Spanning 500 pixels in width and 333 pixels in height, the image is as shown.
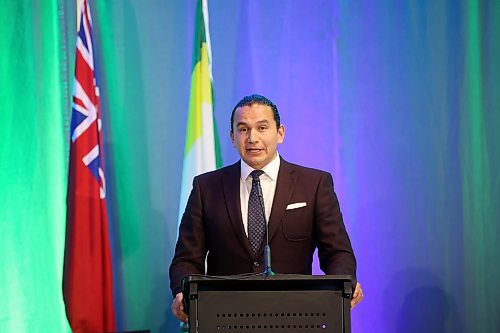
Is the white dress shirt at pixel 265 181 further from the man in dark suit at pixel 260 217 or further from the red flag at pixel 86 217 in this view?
the red flag at pixel 86 217

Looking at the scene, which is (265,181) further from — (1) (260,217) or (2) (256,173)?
(1) (260,217)

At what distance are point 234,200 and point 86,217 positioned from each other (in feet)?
3.82

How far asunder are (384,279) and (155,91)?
192 cm

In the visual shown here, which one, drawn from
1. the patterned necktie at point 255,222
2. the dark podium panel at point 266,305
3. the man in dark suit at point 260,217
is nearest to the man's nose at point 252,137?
the man in dark suit at point 260,217

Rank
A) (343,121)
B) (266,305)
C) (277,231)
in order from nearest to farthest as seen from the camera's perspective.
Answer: (266,305) → (277,231) → (343,121)

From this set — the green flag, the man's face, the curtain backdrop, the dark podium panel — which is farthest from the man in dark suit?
the curtain backdrop

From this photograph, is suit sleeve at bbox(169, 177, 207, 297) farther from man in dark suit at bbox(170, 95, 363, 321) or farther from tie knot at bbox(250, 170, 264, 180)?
tie knot at bbox(250, 170, 264, 180)

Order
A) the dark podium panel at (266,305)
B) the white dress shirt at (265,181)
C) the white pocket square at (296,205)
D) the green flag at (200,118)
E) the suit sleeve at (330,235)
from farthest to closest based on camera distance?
the green flag at (200,118)
the white dress shirt at (265,181)
the white pocket square at (296,205)
the suit sleeve at (330,235)
the dark podium panel at (266,305)

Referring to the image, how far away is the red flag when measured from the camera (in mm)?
3508

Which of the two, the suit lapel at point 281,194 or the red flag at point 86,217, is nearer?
the suit lapel at point 281,194

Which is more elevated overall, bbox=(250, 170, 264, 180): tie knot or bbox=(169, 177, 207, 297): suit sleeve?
bbox=(250, 170, 264, 180): tie knot

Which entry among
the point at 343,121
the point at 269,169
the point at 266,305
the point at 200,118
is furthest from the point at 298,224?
the point at 343,121

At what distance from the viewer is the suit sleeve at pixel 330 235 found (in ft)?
8.52

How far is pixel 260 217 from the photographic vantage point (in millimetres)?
2689
